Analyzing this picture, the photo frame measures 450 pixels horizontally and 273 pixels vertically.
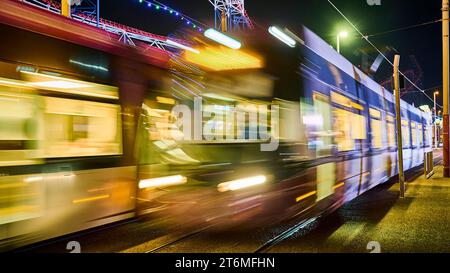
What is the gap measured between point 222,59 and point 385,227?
397 centimetres

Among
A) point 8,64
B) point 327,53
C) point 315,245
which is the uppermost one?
point 327,53

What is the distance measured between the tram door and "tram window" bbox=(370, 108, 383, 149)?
149 inches

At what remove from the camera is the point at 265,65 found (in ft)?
24.7

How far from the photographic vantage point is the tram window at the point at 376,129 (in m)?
12.1

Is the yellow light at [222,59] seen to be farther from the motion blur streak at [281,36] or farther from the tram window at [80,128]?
the tram window at [80,128]

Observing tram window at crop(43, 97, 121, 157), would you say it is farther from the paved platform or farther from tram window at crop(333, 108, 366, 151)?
tram window at crop(333, 108, 366, 151)

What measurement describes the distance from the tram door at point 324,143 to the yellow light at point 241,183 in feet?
4.65

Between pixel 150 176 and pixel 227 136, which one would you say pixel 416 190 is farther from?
pixel 150 176

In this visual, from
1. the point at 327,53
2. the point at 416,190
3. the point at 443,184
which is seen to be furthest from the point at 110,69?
the point at 443,184

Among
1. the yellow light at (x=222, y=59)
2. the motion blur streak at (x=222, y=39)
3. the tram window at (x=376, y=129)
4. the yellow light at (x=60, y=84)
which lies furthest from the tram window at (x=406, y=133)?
the yellow light at (x=60, y=84)

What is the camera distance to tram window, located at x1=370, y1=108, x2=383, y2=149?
1213 centimetres

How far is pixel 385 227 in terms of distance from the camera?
6.93 metres

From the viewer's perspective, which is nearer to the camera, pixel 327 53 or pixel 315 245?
pixel 315 245

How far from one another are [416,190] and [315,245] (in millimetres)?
7225
